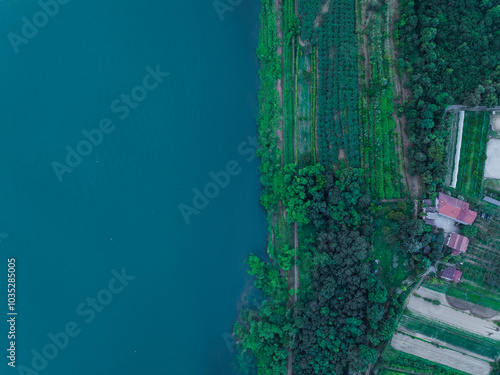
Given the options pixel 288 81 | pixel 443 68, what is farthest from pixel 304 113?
pixel 443 68

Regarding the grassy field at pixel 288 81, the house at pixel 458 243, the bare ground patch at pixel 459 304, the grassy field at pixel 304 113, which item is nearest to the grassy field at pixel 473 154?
the house at pixel 458 243

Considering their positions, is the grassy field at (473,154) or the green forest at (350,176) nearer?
the green forest at (350,176)

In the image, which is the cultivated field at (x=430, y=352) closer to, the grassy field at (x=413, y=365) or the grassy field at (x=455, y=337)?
the grassy field at (x=413, y=365)

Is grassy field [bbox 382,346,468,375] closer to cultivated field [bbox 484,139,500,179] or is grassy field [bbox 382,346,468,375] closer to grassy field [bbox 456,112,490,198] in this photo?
grassy field [bbox 456,112,490,198]

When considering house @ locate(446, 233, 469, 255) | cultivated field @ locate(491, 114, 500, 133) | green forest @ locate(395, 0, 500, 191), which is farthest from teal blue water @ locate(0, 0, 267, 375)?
cultivated field @ locate(491, 114, 500, 133)

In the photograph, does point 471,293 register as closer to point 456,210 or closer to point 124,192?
point 456,210

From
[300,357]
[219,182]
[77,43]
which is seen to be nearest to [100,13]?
[77,43]
